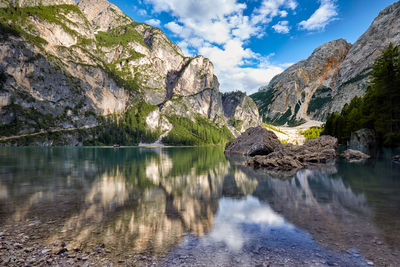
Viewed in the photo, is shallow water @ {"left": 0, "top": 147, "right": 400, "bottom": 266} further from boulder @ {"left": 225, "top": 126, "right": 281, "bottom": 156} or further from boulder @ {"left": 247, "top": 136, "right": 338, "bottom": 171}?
boulder @ {"left": 225, "top": 126, "right": 281, "bottom": 156}

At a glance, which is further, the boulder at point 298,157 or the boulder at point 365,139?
the boulder at point 365,139

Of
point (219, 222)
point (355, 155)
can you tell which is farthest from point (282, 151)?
point (219, 222)

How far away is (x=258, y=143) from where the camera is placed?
59.9 metres

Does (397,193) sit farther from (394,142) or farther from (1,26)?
(1,26)

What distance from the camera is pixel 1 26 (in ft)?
592

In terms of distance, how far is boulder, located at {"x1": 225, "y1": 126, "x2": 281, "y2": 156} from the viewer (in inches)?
2282

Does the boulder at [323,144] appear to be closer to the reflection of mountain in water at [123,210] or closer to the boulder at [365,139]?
the boulder at [365,139]

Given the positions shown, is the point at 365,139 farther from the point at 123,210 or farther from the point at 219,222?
the point at 123,210

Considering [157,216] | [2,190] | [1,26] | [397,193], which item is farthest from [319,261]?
[1,26]

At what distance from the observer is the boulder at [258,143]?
2282 inches

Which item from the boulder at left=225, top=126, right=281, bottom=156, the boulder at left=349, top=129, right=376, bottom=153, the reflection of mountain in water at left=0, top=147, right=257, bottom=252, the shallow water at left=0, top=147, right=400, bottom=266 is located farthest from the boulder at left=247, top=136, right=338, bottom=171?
the boulder at left=349, top=129, right=376, bottom=153

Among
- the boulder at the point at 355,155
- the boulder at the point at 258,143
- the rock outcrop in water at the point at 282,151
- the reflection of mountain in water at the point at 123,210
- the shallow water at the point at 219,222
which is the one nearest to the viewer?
the shallow water at the point at 219,222

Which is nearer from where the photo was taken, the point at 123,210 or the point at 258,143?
the point at 123,210

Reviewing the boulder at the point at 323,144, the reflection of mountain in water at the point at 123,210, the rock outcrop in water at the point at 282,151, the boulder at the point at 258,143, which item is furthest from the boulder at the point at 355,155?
the reflection of mountain in water at the point at 123,210
